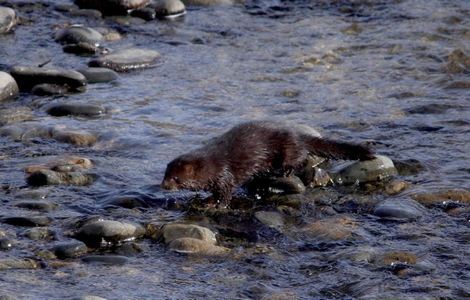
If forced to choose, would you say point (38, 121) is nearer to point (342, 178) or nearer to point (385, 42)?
point (342, 178)

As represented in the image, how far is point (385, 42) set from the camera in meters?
12.2

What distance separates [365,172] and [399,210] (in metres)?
0.73

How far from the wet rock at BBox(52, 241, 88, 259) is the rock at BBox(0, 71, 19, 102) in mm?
3572

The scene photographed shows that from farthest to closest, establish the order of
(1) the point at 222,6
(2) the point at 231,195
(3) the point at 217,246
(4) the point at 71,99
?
(1) the point at 222,6 → (4) the point at 71,99 → (2) the point at 231,195 → (3) the point at 217,246

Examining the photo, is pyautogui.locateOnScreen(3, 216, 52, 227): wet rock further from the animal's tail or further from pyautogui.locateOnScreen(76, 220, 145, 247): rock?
the animal's tail

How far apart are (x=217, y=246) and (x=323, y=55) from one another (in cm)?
516

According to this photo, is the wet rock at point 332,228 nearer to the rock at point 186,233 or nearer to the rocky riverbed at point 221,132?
the rocky riverbed at point 221,132

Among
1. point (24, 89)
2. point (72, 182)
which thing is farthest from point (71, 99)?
point (72, 182)

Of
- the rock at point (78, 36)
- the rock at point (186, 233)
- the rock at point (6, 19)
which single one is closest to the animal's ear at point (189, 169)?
the rock at point (186, 233)

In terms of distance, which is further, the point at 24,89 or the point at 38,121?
the point at 24,89

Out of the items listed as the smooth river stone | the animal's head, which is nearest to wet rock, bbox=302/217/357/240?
the animal's head

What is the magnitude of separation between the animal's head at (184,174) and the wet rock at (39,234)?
102 centimetres

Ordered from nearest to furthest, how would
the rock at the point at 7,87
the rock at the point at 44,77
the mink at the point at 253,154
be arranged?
the mink at the point at 253,154 < the rock at the point at 7,87 < the rock at the point at 44,77

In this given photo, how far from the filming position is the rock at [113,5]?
1309 cm
